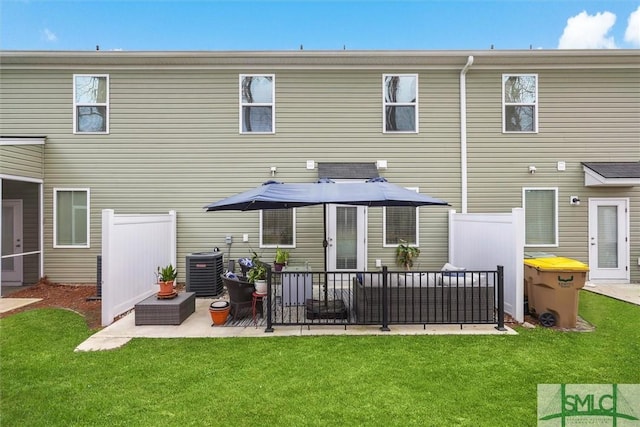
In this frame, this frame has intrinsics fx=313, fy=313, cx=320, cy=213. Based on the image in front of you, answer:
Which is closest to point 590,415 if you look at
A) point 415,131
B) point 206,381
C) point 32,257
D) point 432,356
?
point 432,356

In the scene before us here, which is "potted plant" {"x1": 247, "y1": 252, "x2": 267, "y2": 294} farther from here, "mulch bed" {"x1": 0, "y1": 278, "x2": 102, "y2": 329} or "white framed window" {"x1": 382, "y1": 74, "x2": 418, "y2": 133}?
"white framed window" {"x1": 382, "y1": 74, "x2": 418, "y2": 133}

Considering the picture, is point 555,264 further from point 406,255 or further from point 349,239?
point 349,239

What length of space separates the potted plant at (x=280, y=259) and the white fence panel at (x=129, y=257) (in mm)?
2586

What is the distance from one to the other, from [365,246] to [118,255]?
523 centimetres

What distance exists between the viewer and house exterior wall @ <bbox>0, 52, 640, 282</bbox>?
7785mm

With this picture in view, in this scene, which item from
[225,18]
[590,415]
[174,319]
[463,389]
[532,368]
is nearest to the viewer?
[590,415]

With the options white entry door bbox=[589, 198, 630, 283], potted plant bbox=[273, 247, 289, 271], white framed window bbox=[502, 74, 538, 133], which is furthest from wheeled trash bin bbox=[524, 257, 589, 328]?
potted plant bbox=[273, 247, 289, 271]

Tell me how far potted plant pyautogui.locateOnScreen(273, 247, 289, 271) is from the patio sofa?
2.89 m

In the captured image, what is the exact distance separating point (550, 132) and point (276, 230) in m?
7.39

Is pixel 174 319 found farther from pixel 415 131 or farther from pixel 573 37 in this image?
pixel 573 37

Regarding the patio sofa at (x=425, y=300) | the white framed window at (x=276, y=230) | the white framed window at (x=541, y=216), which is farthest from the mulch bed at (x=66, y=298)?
the white framed window at (x=541, y=216)

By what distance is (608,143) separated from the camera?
7961 mm

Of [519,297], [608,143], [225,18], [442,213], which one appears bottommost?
[519,297]

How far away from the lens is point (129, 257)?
574cm
